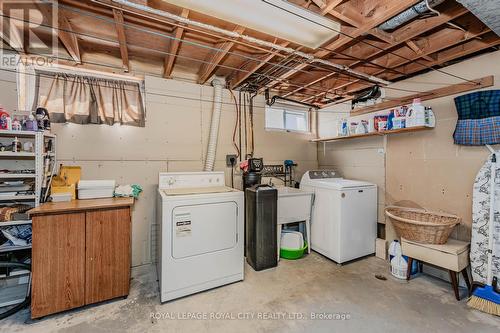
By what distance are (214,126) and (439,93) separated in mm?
2825

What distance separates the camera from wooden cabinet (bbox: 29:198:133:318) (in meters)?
1.90

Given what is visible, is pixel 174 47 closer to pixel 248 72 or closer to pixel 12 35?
pixel 248 72

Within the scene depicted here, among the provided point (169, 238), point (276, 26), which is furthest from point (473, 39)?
point (169, 238)

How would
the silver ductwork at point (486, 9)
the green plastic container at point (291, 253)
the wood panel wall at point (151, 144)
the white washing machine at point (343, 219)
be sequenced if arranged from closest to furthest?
the silver ductwork at point (486, 9)
the wood panel wall at point (151, 144)
the white washing machine at point (343, 219)
the green plastic container at point (291, 253)

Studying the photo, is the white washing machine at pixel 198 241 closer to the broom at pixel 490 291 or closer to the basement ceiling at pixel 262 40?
the basement ceiling at pixel 262 40

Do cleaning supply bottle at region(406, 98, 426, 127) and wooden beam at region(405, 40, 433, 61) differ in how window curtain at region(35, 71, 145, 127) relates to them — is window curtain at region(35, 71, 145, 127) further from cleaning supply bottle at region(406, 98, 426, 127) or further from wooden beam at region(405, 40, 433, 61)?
cleaning supply bottle at region(406, 98, 426, 127)

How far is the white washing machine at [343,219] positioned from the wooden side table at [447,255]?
62cm

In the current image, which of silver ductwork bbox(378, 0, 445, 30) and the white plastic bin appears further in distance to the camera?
the white plastic bin

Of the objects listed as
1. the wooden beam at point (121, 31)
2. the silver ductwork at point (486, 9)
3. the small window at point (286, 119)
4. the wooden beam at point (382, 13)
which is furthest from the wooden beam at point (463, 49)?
the wooden beam at point (121, 31)

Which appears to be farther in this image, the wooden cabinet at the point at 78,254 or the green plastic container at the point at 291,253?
the green plastic container at the point at 291,253

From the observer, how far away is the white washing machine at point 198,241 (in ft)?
7.14

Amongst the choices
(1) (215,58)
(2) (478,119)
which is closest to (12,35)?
(1) (215,58)

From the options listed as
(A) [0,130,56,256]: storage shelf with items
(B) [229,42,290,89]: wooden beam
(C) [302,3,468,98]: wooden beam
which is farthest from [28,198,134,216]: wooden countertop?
(C) [302,3,468,98]: wooden beam

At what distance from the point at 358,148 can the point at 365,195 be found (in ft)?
2.89
